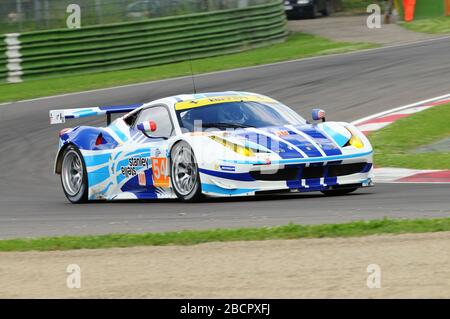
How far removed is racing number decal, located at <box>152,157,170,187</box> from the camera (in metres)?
11.1

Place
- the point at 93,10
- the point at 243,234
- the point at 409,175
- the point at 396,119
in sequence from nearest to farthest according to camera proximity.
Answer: the point at 243,234, the point at 409,175, the point at 396,119, the point at 93,10

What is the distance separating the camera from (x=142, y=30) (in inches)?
1002

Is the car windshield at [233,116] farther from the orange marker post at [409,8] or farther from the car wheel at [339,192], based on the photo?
the orange marker post at [409,8]

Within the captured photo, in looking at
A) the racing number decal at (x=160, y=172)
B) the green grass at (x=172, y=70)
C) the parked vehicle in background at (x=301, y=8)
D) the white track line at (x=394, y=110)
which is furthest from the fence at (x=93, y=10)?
the racing number decal at (x=160, y=172)

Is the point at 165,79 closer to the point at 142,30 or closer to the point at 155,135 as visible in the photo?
the point at 142,30

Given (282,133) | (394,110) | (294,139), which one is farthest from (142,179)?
(394,110)

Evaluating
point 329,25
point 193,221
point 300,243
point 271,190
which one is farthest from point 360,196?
point 329,25

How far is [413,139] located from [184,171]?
4711mm

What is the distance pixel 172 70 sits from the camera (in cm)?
2472

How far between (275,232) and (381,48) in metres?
18.1

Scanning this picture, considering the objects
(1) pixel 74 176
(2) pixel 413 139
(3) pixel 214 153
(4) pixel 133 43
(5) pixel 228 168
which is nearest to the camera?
(5) pixel 228 168

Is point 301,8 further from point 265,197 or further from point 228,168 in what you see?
point 228,168

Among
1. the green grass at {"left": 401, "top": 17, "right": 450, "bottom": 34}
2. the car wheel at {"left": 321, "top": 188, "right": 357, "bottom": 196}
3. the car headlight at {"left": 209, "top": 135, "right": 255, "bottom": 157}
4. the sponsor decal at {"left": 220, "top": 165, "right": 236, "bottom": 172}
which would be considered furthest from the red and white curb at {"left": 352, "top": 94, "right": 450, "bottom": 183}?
the green grass at {"left": 401, "top": 17, "right": 450, "bottom": 34}

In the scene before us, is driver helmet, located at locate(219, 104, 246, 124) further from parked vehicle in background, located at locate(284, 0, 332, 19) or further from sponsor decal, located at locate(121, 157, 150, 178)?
parked vehicle in background, located at locate(284, 0, 332, 19)
